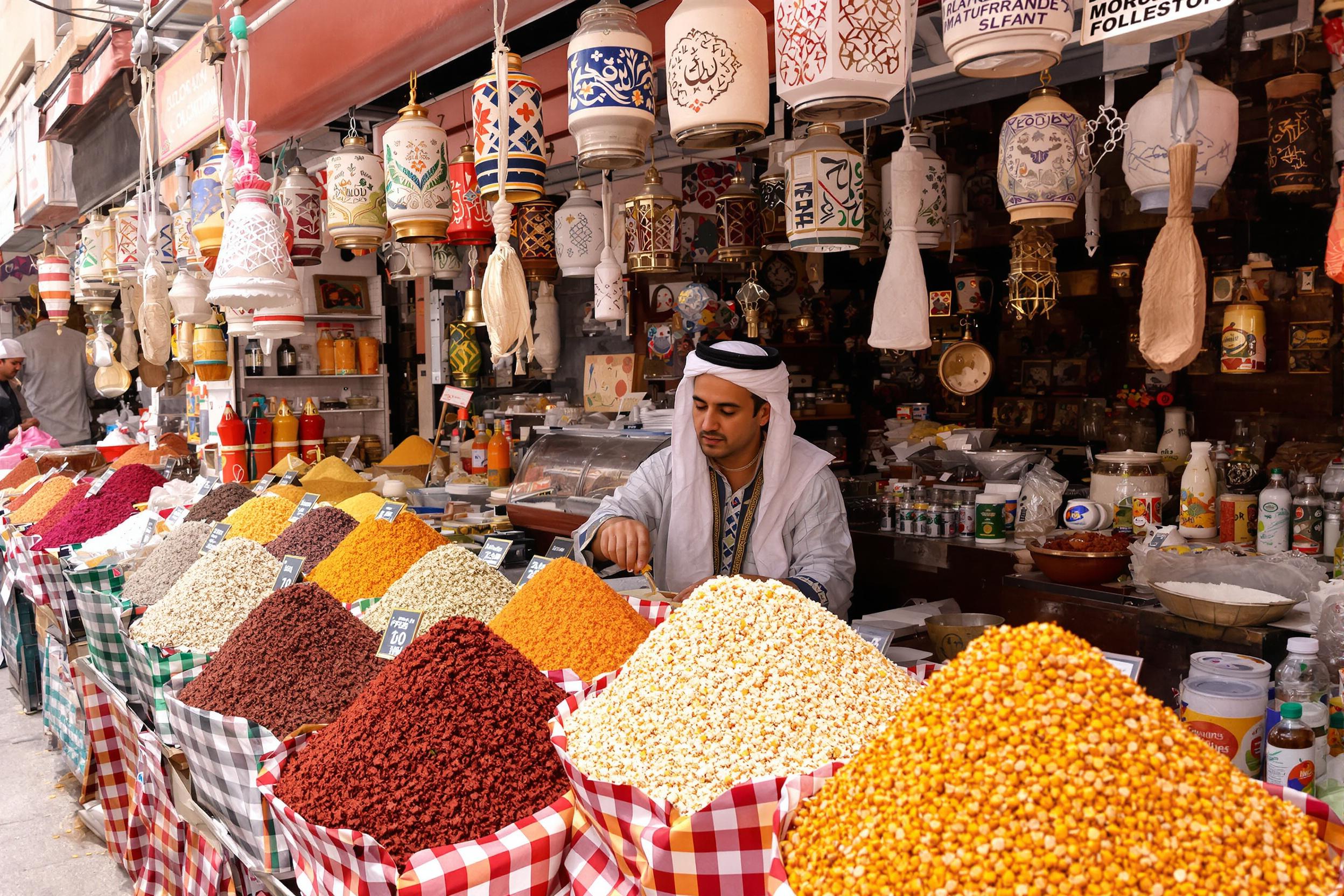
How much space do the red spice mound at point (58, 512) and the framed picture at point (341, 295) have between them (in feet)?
6.56

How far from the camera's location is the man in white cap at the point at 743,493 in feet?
7.43

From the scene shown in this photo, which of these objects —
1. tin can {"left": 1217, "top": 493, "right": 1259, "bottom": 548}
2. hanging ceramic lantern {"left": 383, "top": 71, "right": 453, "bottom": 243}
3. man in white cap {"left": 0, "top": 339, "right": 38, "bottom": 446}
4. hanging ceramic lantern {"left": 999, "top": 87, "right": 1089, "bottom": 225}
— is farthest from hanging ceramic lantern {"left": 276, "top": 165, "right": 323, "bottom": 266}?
man in white cap {"left": 0, "top": 339, "right": 38, "bottom": 446}

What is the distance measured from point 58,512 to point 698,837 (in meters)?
3.32

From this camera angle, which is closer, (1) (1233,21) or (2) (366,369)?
(1) (1233,21)

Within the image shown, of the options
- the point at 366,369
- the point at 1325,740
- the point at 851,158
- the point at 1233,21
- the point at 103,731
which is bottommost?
the point at 103,731

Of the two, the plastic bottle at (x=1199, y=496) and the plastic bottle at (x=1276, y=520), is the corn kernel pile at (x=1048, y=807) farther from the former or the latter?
the plastic bottle at (x=1199, y=496)

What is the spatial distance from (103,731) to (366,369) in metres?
3.42

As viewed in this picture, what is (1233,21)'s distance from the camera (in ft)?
7.52

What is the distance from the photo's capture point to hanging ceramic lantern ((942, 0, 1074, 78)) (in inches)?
47.5

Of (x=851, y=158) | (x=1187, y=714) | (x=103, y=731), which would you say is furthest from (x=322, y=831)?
(x=103, y=731)

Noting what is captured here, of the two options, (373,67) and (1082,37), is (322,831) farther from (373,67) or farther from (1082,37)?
(373,67)

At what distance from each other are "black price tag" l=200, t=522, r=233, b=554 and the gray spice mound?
0.07ft

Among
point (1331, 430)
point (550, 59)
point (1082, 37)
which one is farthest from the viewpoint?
point (1331, 430)

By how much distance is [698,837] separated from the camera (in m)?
0.84
